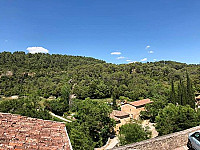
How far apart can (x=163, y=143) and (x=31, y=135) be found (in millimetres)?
5925

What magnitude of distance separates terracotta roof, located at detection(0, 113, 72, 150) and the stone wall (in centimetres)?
304

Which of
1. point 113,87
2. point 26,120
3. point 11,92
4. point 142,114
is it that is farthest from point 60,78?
point 26,120

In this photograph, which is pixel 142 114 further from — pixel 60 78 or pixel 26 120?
pixel 60 78

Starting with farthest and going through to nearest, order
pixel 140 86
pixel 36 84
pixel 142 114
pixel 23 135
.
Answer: pixel 36 84 < pixel 140 86 < pixel 142 114 < pixel 23 135

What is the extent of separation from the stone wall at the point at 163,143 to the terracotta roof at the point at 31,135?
9.97 ft

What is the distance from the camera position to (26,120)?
4.98 m

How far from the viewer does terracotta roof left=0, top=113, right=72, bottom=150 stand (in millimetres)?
3333

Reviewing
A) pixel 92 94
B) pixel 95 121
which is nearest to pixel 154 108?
pixel 95 121

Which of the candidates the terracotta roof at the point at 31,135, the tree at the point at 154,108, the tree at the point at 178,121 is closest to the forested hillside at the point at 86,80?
the tree at the point at 154,108

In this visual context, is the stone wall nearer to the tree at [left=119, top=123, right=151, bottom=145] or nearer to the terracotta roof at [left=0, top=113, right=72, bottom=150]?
the terracotta roof at [left=0, top=113, right=72, bottom=150]

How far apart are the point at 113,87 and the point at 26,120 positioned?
175ft

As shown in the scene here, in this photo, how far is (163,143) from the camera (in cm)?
667

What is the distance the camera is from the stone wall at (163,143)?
243 inches

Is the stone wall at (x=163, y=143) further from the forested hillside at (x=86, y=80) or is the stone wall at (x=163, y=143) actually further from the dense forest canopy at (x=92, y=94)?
the forested hillside at (x=86, y=80)
